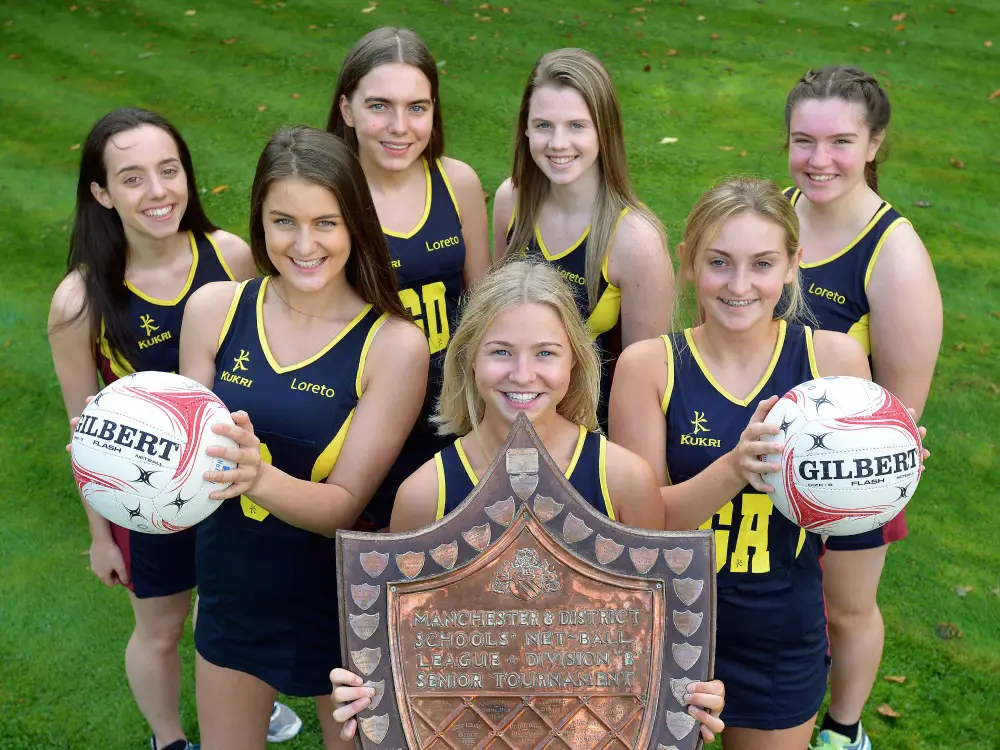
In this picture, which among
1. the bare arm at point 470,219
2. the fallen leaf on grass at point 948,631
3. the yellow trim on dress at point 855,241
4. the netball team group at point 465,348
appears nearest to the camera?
the netball team group at point 465,348

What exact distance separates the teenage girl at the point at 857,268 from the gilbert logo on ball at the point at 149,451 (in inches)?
81.8

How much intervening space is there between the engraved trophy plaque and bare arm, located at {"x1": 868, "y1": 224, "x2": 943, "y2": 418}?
135cm

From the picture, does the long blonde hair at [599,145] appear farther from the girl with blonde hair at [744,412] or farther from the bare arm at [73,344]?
the bare arm at [73,344]

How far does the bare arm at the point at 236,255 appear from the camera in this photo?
373cm

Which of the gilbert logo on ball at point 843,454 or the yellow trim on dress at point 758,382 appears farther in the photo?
the yellow trim on dress at point 758,382

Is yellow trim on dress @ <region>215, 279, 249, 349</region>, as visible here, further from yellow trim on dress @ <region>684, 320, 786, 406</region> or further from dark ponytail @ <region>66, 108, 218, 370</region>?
yellow trim on dress @ <region>684, 320, 786, 406</region>

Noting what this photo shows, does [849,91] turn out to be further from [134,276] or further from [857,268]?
[134,276]

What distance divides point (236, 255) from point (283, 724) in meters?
1.89

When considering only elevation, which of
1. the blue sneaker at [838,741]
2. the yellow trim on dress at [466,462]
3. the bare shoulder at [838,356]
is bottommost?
the blue sneaker at [838,741]

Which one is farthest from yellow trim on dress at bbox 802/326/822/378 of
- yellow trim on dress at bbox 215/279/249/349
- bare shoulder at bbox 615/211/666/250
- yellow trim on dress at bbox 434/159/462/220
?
yellow trim on dress at bbox 215/279/249/349

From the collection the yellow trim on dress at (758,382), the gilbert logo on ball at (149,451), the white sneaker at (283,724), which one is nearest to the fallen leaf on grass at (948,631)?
the yellow trim on dress at (758,382)

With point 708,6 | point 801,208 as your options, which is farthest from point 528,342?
point 708,6

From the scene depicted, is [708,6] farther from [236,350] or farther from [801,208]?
[236,350]

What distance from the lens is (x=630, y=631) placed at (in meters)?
2.49
